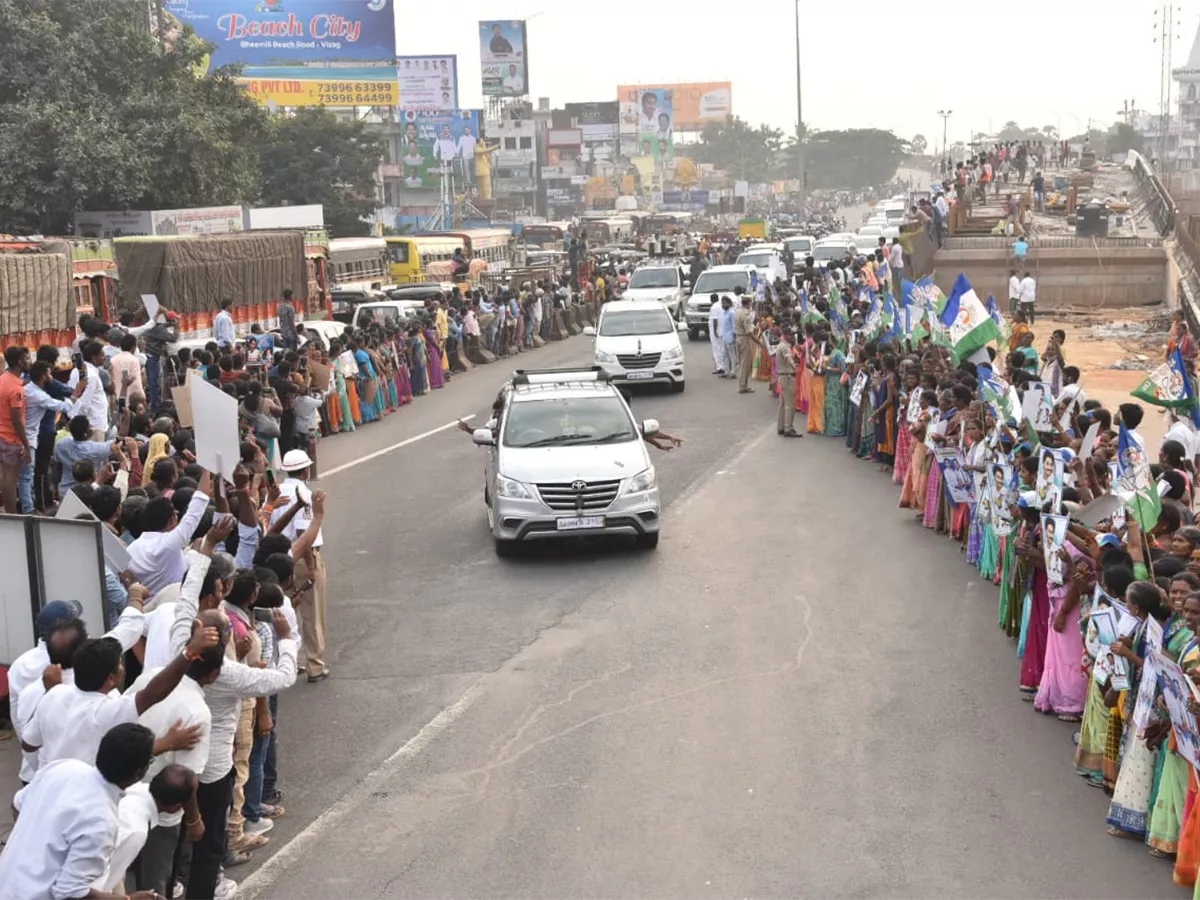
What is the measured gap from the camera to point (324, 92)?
229ft

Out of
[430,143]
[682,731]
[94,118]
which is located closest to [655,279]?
[94,118]

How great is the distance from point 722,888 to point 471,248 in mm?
45560

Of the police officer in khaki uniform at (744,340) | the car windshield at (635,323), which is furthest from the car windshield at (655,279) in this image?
the car windshield at (635,323)

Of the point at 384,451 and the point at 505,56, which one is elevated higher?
the point at 505,56

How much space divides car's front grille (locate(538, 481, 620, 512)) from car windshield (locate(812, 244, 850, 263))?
34.0 metres

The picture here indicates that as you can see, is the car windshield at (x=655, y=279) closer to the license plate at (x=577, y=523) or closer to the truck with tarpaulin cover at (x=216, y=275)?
the truck with tarpaulin cover at (x=216, y=275)

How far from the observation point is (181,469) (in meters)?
11.9

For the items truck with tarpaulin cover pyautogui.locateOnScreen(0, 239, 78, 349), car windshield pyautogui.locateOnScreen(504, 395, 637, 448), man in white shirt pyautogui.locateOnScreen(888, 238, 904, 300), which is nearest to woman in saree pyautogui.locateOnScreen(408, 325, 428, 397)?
truck with tarpaulin cover pyautogui.locateOnScreen(0, 239, 78, 349)

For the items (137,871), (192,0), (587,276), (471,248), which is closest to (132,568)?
(137,871)

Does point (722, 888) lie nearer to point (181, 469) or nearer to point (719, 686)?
point (719, 686)

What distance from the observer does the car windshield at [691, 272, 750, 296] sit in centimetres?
3469

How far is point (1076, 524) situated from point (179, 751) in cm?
556

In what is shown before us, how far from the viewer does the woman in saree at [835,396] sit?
21436 millimetres

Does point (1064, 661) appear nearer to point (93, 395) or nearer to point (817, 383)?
point (93, 395)
